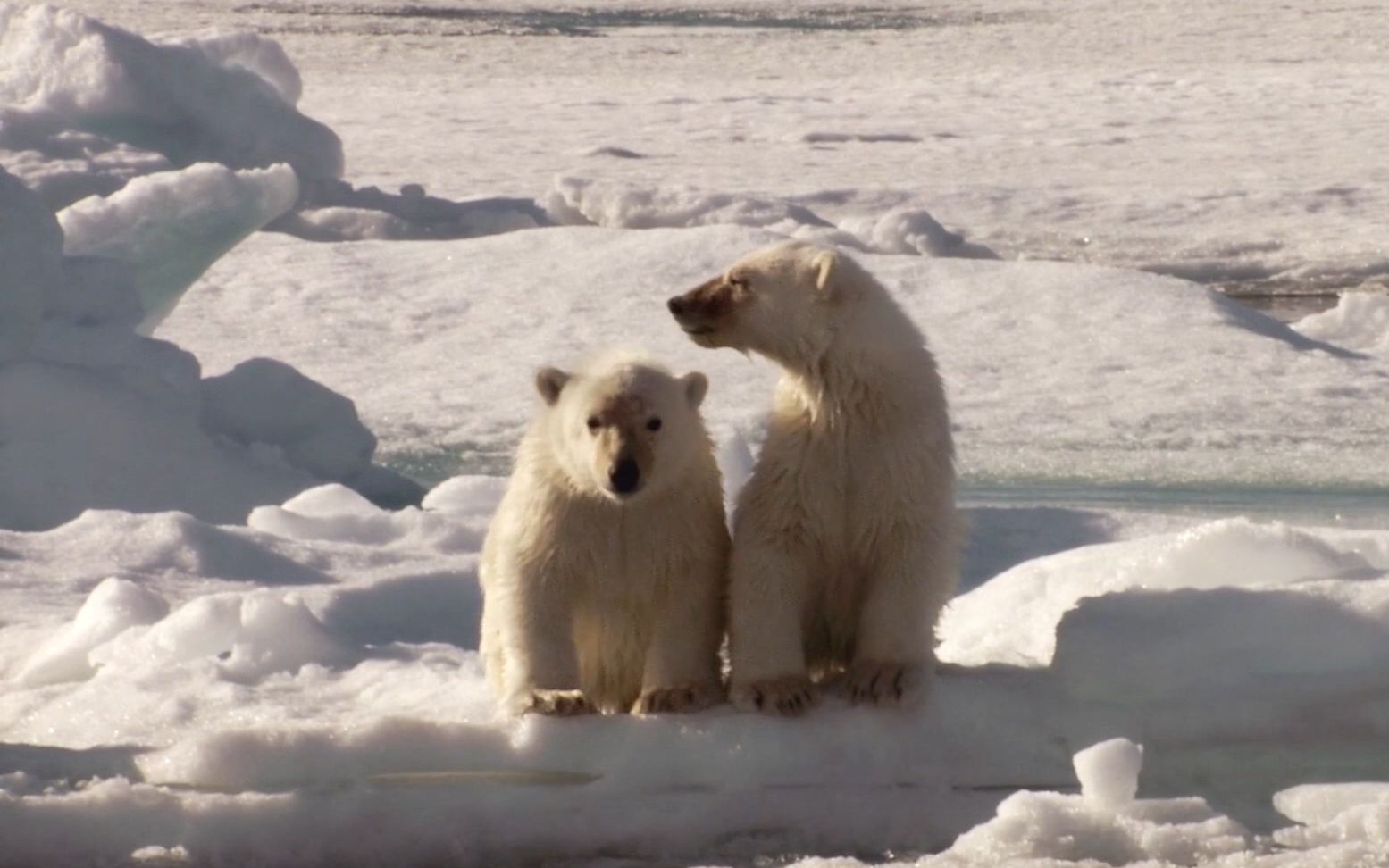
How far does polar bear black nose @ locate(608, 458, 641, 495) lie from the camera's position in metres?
3.09

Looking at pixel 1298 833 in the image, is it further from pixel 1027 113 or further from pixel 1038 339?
pixel 1027 113

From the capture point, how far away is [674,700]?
323 cm

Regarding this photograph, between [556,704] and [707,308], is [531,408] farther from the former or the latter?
[556,704]

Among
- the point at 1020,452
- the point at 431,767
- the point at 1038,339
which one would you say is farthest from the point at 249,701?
the point at 1038,339

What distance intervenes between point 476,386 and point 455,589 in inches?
94.4

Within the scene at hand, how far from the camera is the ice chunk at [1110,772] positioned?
2969 mm

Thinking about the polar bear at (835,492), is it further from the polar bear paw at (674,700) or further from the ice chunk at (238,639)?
the ice chunk at (238,639)

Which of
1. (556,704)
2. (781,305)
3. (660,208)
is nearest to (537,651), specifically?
(556,704)

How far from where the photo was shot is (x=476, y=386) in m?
7.24

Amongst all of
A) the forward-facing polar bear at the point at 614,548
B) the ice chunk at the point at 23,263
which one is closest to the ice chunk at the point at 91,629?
the forward-facing polar bear at the point at 614,548

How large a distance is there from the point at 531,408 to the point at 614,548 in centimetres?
370

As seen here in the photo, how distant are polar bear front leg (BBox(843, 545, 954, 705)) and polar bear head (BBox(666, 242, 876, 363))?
0.39 metres

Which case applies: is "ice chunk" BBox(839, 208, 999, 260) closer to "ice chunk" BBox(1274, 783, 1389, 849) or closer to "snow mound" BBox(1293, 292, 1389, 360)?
"snow mound" BBox(1293, 292, 1389, 360)

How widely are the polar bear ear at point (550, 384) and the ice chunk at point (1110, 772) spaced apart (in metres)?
1.05
